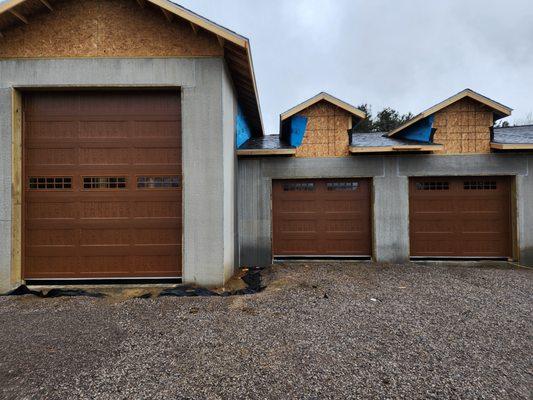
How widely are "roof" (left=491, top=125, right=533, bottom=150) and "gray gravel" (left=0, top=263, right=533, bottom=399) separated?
4.01m

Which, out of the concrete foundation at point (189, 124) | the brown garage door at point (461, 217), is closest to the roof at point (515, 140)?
the brown garage door at point (461, 217)

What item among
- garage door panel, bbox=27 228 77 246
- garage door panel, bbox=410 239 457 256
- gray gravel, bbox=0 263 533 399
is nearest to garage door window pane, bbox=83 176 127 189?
garage door panel, bbox=27 228 77 246

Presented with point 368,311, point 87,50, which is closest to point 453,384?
point 368,311

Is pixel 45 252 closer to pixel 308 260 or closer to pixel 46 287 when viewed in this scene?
pixel 46 287

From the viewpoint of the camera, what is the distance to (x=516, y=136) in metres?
8.35

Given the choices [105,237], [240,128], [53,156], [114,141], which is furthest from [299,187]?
[53,156]

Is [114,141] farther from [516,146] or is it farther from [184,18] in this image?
[516,146]

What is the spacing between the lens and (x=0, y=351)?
124 inches

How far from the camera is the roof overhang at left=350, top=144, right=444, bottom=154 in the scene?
7238 millimetres

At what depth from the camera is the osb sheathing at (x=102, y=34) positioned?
5535mm

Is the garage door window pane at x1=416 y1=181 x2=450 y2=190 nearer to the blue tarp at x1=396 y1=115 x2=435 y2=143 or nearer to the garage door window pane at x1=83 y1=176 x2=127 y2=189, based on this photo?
the blue tarp at x1=396 y1=115 x2=435 y2=143

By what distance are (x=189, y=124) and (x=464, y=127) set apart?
757cm

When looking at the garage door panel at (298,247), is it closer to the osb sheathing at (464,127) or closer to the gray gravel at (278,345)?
the gray gravel at (278,345)

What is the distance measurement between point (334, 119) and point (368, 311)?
541 cm
